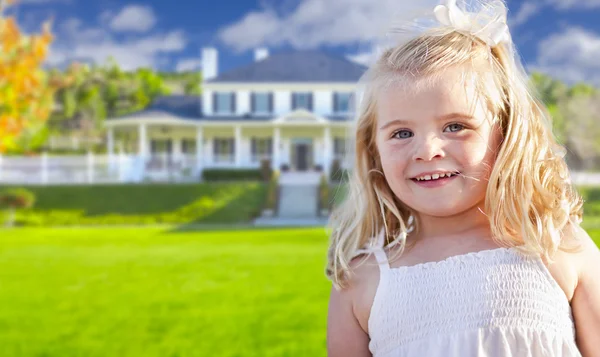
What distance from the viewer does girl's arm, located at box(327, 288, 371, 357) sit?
151 cm

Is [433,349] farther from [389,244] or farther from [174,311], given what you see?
[174,311]

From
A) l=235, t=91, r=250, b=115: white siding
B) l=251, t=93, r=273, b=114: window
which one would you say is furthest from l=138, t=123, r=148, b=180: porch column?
l=251, t=93, r=273, b=114: window

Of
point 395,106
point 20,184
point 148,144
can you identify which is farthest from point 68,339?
point 148,144

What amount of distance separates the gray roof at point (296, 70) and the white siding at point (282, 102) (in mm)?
787

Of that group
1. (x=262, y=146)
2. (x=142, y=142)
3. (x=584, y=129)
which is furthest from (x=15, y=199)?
(x=584, y=129)

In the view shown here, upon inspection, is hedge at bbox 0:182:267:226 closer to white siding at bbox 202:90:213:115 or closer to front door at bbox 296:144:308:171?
front door at bbox 296:144:308:171

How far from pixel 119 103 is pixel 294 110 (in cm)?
2844

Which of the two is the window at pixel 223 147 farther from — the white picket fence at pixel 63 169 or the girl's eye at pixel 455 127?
the girl's eye at pixel 455 127

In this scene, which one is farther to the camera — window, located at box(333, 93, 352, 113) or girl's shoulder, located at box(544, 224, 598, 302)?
window, located at box(333, 93, 352, 113)

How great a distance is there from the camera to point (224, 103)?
33.0 metres

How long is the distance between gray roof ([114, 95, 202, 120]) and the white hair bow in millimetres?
30724

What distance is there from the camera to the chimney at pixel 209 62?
34312 mm

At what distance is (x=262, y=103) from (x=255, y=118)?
1.47 meters

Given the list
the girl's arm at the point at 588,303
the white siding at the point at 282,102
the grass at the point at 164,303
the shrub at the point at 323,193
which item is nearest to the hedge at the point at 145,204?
the shrub at the point at 323,193
